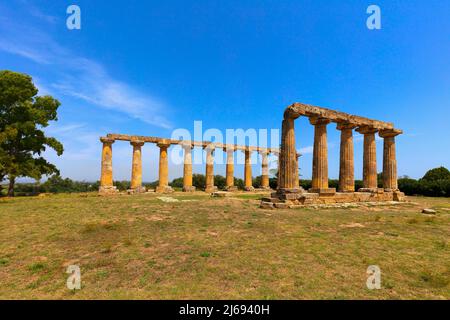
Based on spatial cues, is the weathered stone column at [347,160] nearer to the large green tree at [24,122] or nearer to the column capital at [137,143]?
the column capital at [137,143]

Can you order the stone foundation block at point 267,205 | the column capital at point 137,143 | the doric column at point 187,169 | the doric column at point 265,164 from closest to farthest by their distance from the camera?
the stone foundation block at point 267,205, the column capital at point 137,143, the doric column at point 187,169, the doric column at point 265,164

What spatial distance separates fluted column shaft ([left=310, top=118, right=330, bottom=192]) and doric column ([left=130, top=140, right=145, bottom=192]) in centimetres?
2530

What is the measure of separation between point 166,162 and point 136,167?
4.66 m

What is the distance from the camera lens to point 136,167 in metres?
34.6

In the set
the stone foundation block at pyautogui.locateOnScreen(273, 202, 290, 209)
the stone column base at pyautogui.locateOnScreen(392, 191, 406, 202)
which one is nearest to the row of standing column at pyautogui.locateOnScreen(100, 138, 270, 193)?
the stone column base at pyautogui.locateOnScreen(392, 191, 406, 202)

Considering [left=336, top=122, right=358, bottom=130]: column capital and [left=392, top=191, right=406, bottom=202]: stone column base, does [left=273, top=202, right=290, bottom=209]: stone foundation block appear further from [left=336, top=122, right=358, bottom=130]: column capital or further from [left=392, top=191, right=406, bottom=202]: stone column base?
[left=392, top=191, right=406, bottom=202]: stone column base

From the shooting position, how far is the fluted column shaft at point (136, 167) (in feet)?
113

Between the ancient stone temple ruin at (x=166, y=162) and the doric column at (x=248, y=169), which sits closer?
the ancient stone temple ruin at (x=166, y=162)

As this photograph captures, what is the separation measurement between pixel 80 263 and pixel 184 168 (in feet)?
103

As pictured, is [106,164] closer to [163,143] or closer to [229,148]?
[163,143]

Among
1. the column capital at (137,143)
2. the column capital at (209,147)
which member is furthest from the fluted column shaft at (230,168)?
the column capital at (137,143)

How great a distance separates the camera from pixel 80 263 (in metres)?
6.48

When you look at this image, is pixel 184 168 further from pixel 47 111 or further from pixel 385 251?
pixel 385 251
